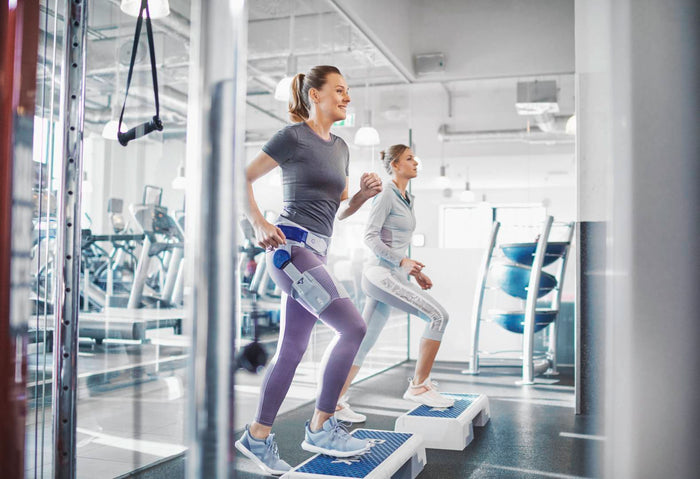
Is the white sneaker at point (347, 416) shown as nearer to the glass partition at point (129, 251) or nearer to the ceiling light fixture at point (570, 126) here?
the glass partition at point (129, 251)

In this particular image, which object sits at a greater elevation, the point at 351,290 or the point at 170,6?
the point at 170,6

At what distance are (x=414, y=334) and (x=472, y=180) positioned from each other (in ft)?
11.1

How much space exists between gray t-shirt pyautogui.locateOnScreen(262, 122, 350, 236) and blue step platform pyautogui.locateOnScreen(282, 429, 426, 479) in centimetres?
83

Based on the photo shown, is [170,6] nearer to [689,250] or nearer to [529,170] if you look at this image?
[689,250]

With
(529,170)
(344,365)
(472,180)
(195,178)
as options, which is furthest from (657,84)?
(472,180)

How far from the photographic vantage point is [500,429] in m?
3.56

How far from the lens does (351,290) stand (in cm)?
Answer: 548

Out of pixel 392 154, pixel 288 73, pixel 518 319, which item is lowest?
pixel 518 319

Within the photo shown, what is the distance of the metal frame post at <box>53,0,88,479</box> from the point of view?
1.48 m

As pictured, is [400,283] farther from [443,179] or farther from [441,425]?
[443,179]

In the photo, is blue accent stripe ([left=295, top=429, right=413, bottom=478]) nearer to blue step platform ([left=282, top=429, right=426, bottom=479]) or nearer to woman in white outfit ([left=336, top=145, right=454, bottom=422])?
blue step platform ([left=282, top=429, right=426, bottom=479])

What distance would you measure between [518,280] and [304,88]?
3.57 m

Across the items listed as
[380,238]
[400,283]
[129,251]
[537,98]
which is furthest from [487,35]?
[129,251]

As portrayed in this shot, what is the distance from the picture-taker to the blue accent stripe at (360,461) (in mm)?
2152
